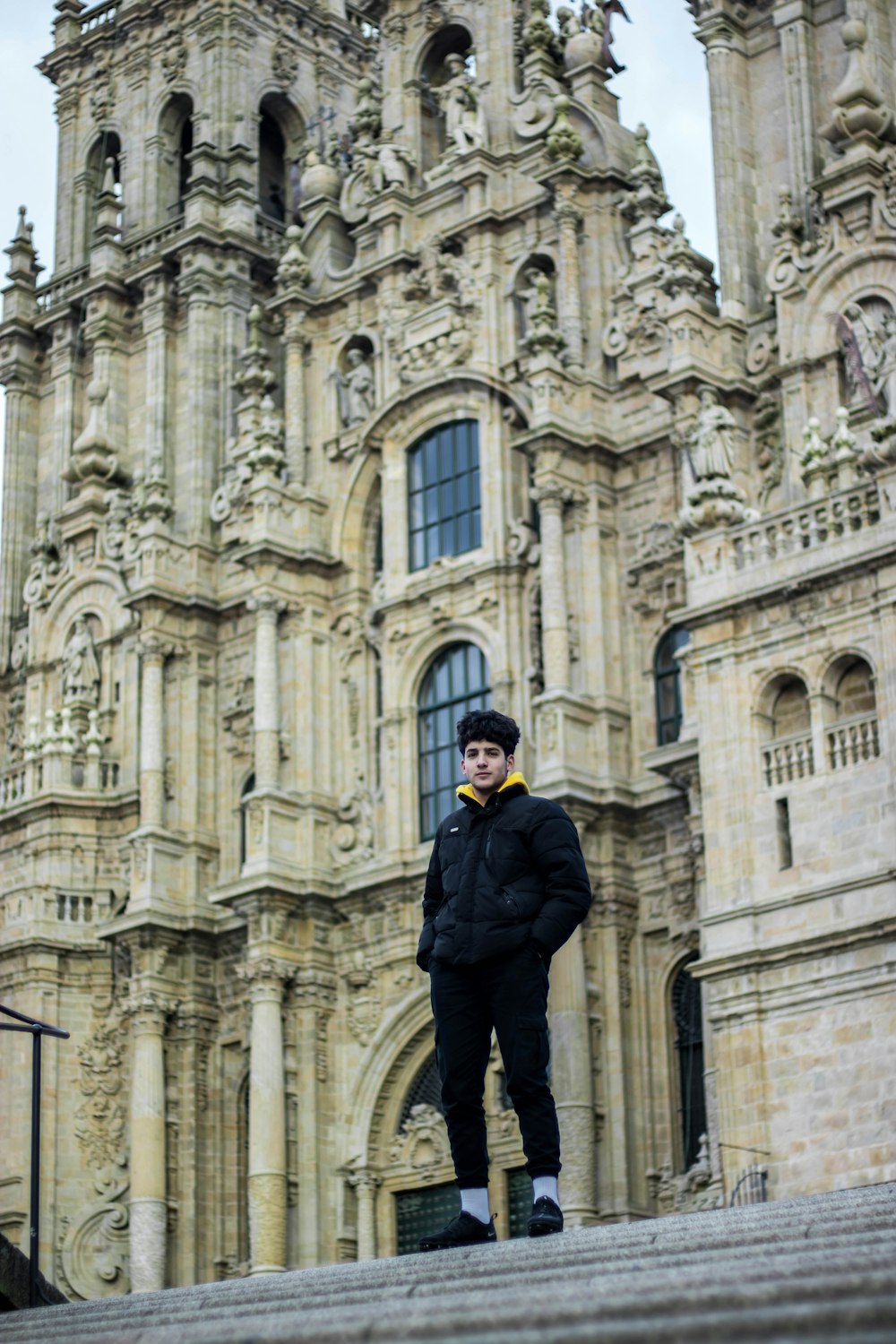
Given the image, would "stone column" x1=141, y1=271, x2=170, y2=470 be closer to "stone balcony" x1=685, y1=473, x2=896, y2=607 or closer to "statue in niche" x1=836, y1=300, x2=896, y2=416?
"statue in niche" x1=836, y1=300, x2=896, y2=416

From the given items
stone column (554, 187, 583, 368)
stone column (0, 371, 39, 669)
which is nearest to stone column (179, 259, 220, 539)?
stone column (0, 371, 39, 669)

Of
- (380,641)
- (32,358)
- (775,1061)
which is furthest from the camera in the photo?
(32,358)

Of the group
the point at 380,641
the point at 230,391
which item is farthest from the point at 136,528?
the point at 380,641

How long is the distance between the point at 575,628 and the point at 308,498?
5790 mm

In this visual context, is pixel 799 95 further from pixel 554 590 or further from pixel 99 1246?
pixel 99 1246

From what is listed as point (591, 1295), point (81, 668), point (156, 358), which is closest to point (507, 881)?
point (591, 1295)

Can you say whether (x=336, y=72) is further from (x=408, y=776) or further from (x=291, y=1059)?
(x=291, y=1059)

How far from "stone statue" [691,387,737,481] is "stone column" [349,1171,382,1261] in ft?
33.1

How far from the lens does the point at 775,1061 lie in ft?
72.9

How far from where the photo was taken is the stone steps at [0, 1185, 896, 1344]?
5.68 meters

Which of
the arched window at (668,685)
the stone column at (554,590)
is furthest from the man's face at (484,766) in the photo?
the arched window at (668,685)

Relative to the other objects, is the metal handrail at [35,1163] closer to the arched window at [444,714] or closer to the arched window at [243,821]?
the arched window at [444,714]

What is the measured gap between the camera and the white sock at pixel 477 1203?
1032cm

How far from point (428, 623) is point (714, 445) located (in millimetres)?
7058
